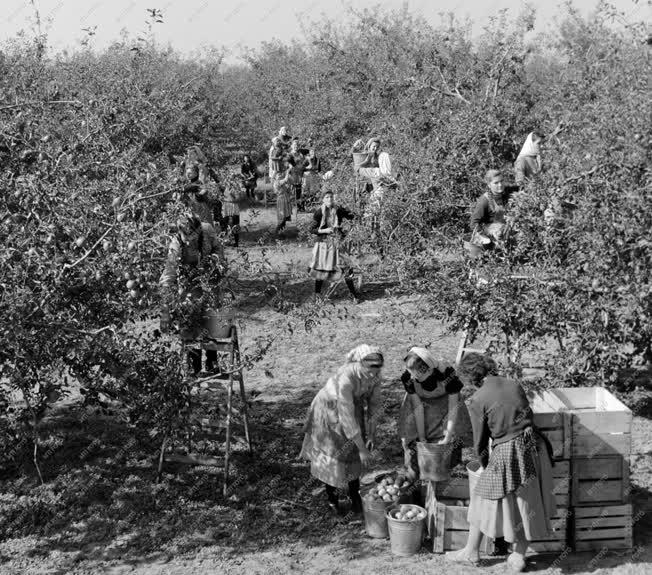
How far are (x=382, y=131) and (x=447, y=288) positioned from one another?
1091 cm

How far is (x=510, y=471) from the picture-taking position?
4.91m

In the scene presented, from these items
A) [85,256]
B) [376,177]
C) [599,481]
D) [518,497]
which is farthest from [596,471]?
[376,177]

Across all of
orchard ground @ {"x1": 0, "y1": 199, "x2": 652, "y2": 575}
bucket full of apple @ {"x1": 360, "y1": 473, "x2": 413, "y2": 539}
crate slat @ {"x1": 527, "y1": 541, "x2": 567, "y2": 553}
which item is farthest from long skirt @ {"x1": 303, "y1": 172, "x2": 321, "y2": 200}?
crate slat @ {"x1": 527, "y1": 541, "x2": 567, "y2": 553}

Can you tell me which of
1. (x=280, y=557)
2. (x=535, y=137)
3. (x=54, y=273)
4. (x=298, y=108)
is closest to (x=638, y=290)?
(x=280, y=557)

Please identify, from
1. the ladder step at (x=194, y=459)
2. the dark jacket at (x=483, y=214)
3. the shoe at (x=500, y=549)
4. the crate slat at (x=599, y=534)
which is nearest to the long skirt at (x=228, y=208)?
Answer: the dark jacket at (x=483, y=214)

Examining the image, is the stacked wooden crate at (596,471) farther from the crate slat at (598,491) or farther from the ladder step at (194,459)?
the ladder step at (194,459)

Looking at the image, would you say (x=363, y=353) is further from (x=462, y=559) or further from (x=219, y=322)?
(x=462, y=559)

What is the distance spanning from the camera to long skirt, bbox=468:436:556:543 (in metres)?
4.92

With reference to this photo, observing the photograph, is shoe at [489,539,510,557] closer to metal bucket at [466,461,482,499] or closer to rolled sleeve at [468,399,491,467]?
metal bucket at [466,461,482,499]

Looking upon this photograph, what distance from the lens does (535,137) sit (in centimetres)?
1018

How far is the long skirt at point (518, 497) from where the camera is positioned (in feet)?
16.1

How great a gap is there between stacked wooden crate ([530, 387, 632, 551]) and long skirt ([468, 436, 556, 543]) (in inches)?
9.3

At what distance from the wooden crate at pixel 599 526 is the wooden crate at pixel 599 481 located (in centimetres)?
5

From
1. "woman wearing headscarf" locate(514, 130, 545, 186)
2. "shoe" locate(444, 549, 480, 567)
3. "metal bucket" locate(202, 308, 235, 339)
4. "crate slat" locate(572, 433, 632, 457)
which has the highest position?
"woman wearing headscarf" locate(514, 130, 545, 186)
